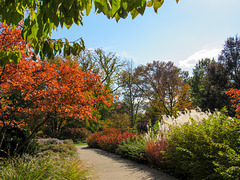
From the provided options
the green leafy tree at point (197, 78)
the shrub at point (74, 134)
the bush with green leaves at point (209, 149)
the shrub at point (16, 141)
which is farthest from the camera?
the green leafy tree at point (197, 78)

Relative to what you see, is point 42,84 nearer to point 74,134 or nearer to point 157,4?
point 157,4

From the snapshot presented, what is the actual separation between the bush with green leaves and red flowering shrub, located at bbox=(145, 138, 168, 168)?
60 centimetres

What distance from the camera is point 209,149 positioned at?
378cm

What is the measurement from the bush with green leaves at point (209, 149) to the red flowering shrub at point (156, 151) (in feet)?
1.98

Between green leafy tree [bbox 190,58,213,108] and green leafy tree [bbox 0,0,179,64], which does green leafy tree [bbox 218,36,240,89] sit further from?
green leafy tree [bbox 0,0,179,64]

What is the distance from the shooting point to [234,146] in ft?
11.9

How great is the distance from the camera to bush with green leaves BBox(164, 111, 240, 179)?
3.26 m

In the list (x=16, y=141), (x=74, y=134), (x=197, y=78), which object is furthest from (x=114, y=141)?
(x=197, y=78)

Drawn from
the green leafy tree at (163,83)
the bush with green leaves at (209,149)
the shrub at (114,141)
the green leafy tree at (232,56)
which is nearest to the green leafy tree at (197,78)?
the green leafy tree at (232,56)

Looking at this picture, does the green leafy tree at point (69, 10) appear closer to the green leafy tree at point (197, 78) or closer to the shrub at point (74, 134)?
the shrub at point (74, 134)

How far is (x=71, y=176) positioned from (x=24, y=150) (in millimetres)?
3050

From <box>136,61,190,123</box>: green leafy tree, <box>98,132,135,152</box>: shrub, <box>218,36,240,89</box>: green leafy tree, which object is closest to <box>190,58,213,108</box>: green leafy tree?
<box>218,36,240,89</box>: green leafy tree

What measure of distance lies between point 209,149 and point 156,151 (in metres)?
1.91

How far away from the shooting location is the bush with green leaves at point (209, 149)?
3.26m
